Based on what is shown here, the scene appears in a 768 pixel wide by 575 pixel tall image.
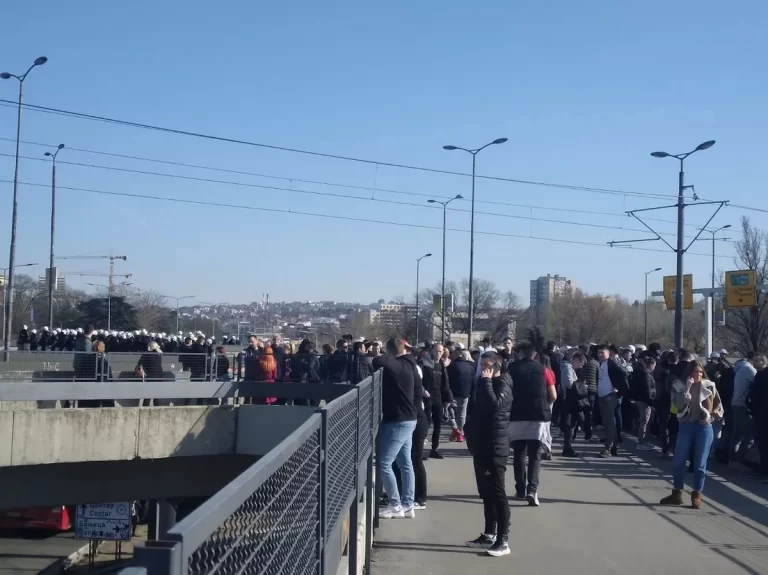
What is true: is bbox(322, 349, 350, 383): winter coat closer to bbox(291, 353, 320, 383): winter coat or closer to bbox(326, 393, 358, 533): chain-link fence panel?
bbox(291, 353, 320, 383): winter coat

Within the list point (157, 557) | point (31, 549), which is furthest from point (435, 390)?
point (31, 549)

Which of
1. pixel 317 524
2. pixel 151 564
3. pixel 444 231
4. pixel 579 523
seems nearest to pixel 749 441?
pixel 579 523

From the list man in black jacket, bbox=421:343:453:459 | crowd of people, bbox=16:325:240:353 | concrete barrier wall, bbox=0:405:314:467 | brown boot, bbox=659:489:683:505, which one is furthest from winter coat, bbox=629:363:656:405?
crowd of people, bbox=16:325:240:353

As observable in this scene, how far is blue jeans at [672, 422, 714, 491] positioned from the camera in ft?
33.4

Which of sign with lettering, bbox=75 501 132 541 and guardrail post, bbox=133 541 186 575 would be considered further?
sign with lettering, bbox=75 501 132 541

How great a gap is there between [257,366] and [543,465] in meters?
7.52

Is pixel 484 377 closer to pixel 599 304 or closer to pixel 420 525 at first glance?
pixel 420 525

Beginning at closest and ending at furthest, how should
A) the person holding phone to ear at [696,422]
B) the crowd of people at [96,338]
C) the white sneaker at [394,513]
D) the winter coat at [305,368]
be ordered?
the white sneaker at [394,513] → the person holding phone to ear at [696,422] → the winter coat at [305,368] → the crowd of people at [96,338]

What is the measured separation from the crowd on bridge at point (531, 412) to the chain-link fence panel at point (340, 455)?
242 centimetres

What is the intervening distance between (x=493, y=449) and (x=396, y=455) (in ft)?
5.32

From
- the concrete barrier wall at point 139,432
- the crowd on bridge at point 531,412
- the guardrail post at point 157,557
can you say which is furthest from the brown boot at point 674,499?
the guardrail post at point 157,557

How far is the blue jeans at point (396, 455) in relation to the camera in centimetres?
931

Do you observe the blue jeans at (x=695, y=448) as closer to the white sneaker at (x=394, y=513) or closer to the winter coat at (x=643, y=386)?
the white sneaker at (x=394, y=513)

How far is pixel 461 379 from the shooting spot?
16328mm
